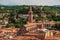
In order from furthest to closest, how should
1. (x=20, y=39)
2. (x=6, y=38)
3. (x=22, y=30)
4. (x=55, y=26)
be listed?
1. (x=55, y=26)
2. (x=22, y=30)
3. (x=6, y=38)
4. (x=20, y=39)

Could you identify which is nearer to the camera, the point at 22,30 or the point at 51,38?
the point at 51,38

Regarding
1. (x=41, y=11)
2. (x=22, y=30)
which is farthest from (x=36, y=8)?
(x=22, y=30)

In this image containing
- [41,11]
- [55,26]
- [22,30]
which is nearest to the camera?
[22,30]

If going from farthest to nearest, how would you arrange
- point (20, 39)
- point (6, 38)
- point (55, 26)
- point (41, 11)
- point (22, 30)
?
point (41, 11) → point (55, 26) → point (22, 30) → point (6, 38) → point (20, 39)

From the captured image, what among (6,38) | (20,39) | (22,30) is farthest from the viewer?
(22,30)

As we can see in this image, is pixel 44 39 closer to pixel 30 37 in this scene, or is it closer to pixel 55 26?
pixel 30 37

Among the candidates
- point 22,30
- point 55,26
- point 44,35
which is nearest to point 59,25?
point 55,26

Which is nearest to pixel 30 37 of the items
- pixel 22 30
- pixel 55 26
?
pixel 22 30

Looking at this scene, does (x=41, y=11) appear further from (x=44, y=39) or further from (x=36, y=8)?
(x=44, y=39)

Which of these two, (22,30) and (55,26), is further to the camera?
(55,26)
